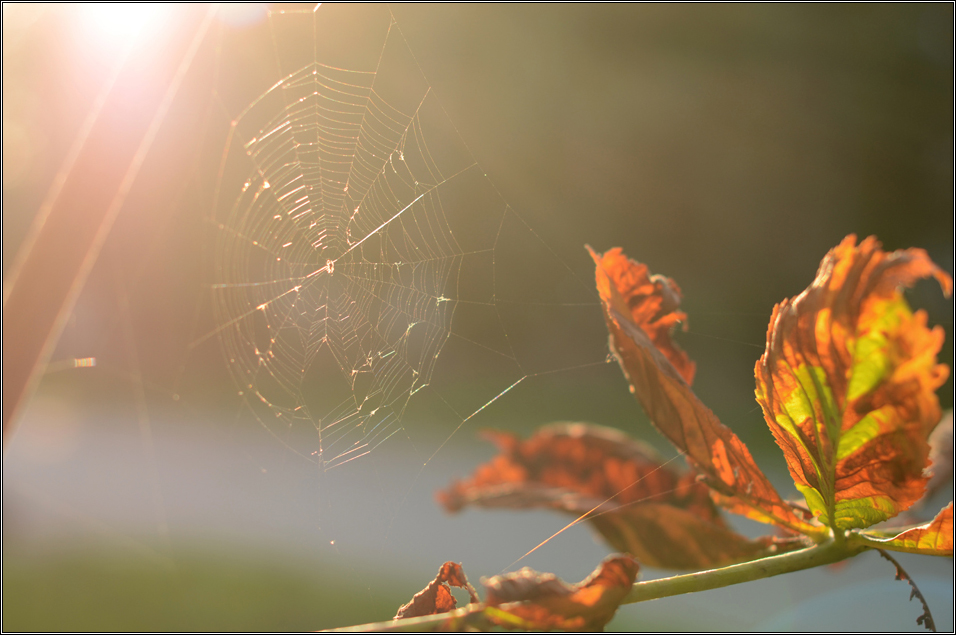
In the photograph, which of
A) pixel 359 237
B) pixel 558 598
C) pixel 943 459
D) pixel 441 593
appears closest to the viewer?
pixel 558 598

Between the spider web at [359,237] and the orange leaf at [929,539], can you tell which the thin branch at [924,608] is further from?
the spider web at [359,237]

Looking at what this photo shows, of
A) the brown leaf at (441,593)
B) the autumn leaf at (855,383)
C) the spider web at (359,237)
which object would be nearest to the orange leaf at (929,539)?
the autumn leaf at (855,383)

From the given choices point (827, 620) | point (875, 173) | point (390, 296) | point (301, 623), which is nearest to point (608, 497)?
point (827, 620)

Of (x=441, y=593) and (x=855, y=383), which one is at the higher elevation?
(x=855, y=383)

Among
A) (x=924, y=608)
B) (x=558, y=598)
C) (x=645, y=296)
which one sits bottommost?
(x=924, y=608)

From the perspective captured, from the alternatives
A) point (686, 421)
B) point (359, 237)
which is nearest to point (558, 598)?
point (686, 421)

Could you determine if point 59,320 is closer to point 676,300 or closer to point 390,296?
point 676,300

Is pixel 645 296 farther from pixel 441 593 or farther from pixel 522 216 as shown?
pixel 522 216
